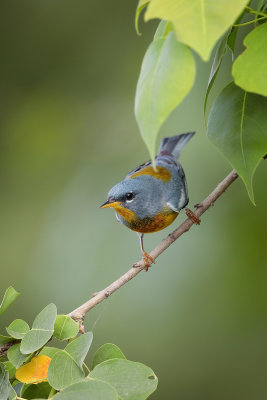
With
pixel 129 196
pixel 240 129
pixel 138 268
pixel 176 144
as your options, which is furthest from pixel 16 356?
pixel 176 144

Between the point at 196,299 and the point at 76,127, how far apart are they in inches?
48.9

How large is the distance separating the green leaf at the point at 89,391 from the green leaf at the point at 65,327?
17cm

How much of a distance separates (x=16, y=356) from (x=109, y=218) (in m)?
1.66

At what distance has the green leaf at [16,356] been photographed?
0.94 m

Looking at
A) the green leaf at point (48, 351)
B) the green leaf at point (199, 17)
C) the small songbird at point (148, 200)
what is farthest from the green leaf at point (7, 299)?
the small songbird at point (148, 200)

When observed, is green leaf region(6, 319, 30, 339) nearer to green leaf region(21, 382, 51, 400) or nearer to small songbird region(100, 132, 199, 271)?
green leaf region(21, 382, 51, 400)

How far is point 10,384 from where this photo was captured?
91 cm

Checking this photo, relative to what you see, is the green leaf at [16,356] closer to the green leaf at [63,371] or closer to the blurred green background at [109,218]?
the green leaf at [63,371]

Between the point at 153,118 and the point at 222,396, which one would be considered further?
Result: the point at 222,396

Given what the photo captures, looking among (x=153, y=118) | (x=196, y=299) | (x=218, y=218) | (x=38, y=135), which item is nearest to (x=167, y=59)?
(x=153, y=118)

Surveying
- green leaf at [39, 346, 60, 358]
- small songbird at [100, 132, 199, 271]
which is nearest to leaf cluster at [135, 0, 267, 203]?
green leaf at [39, 346, 60, 358]

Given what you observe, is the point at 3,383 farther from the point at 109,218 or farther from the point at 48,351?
the point at 109,218

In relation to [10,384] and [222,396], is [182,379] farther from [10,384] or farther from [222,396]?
[10,384]

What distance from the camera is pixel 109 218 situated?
8.54 ft
